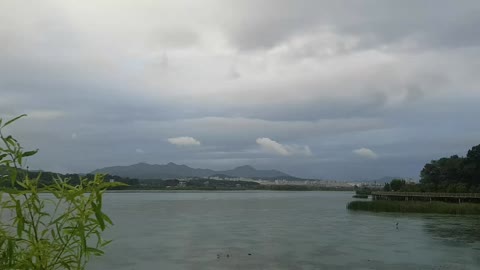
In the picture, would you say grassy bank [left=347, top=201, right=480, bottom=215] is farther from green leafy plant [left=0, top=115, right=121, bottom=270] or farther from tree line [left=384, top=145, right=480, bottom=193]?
green leafy plant [left=0, top=115, right=121, bottom=270]

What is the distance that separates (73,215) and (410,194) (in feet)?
251

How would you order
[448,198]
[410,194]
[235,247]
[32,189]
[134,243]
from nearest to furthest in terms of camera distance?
[32,189] → [235,247] → [134,243] → [448,198] → [410,194]

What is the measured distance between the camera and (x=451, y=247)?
83.7ft

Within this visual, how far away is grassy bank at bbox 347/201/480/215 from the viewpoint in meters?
52.6

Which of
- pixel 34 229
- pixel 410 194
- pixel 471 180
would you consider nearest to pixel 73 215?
pixel 34 229

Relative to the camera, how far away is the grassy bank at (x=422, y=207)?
172 feet

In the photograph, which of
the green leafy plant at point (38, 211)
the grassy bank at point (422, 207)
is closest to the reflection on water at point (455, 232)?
the grassy bank at point (422, 207)

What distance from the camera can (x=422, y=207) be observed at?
5553 centimetres

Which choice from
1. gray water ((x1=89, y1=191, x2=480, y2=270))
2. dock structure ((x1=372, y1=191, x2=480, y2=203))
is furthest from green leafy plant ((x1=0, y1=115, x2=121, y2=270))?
dock structure ((x1=372, y1=191, x2=480, y2=203))

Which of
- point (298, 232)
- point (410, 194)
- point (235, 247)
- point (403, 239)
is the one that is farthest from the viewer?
point (410, 194)

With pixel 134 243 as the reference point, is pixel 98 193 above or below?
above

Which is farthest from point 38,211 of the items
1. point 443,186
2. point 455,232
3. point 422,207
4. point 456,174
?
point 456,174

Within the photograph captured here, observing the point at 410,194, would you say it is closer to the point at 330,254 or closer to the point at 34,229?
the point at 330,254

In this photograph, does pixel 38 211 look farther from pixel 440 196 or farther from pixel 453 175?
pixel 453 175
